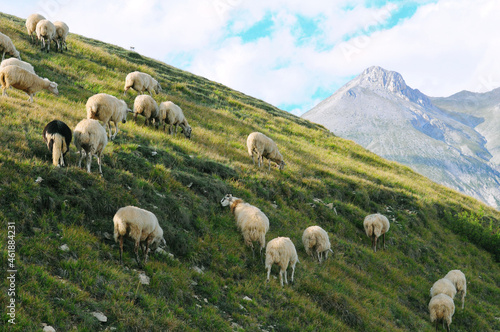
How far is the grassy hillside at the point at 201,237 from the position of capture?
6.51 meters

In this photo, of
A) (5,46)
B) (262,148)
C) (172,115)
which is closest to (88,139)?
(172,115)

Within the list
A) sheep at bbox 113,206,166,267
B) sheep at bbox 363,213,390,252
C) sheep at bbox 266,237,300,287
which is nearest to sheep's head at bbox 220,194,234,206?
sheep at bbox 266,237,300,287

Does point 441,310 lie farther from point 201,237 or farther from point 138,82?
point 138,82

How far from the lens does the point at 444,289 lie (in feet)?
44.6

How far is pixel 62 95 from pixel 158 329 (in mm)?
14312

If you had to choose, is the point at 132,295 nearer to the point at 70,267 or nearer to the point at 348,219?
the point at 70,267

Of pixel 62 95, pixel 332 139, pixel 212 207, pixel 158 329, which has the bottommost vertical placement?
pixel 158 329

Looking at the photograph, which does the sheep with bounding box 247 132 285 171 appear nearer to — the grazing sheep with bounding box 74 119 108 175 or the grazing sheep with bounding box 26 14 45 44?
the grazing sheep with bounding box 74 119 108 175

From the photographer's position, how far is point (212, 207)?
38.1ft

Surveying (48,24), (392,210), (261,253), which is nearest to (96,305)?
(261,253)

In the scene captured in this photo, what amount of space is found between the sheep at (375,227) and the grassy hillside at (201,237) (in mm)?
415

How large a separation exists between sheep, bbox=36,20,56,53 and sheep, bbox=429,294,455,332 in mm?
24825

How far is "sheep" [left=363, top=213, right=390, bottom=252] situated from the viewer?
1566cm

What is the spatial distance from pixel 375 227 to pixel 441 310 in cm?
423
